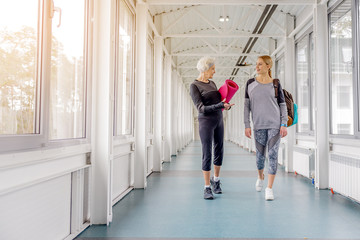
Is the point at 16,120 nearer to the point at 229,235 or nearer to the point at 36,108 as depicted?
the point at 36,108

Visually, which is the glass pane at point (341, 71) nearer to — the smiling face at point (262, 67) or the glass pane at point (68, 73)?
the smiling face at point (262, 67)

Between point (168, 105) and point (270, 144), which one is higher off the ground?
point (168, 105)

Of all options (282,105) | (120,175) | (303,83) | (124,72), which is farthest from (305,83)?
(120,175)

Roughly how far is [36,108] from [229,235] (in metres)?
1.68

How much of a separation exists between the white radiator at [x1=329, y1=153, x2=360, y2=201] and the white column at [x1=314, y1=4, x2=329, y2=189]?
141mm

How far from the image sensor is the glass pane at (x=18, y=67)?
1.56 m

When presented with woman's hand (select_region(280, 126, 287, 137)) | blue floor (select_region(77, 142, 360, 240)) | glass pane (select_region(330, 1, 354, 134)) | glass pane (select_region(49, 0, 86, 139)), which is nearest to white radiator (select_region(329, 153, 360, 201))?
blue floor (select_region(77, 142, 360, 240))

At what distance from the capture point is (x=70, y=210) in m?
2.34

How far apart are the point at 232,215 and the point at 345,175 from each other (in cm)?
178

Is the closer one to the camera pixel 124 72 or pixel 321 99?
pixel 124 72

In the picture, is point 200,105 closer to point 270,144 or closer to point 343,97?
point 270,144

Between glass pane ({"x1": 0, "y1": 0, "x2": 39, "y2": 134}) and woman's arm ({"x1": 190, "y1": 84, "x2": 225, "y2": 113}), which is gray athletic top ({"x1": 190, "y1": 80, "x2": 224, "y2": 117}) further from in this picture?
glass pane ({"x1": 0, "y1": 0, "x2": 39, "y2": 134})

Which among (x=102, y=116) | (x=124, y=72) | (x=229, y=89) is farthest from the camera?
(x=124, y=72)

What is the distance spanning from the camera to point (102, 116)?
104 inches
